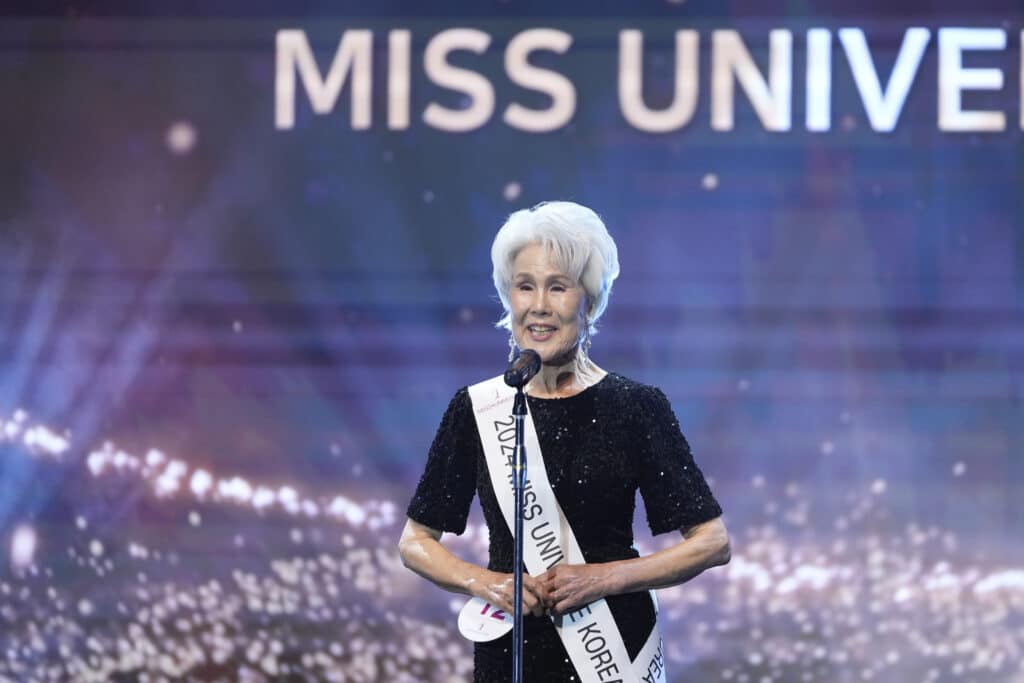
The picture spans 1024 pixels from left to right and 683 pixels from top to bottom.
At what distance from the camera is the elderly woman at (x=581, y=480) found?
2.31 m

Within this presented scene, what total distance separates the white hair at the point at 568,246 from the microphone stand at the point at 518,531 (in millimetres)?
248

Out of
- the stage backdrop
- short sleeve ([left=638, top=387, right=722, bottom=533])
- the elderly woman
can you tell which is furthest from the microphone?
the stage backdrop

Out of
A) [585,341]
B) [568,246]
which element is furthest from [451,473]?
[568,246]

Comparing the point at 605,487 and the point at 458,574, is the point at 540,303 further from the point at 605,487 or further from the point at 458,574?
the point at 458,574

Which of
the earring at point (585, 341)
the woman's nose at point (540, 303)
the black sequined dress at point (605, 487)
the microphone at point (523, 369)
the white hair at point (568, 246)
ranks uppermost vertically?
the white hair at point (568, 246)

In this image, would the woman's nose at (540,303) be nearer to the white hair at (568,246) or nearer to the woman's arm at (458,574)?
the white hair at (568,246)

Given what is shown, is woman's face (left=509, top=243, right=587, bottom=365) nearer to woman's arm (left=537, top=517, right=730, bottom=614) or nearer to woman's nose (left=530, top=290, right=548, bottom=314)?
woman's nose (left=530, top=290, right=548, bottom=314)

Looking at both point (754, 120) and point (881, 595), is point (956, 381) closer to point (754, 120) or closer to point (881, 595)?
point (881, 595)

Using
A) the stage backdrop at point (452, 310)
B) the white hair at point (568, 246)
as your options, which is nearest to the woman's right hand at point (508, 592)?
the white hair at point (568, 246)

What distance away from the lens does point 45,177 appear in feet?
16.0

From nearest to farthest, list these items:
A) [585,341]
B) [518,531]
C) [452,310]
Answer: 1. [518,531]
2. [585,341]
3. [452,310]

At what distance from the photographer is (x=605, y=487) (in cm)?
233

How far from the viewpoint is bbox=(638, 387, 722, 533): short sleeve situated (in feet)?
7.73

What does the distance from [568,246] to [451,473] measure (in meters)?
0.47
